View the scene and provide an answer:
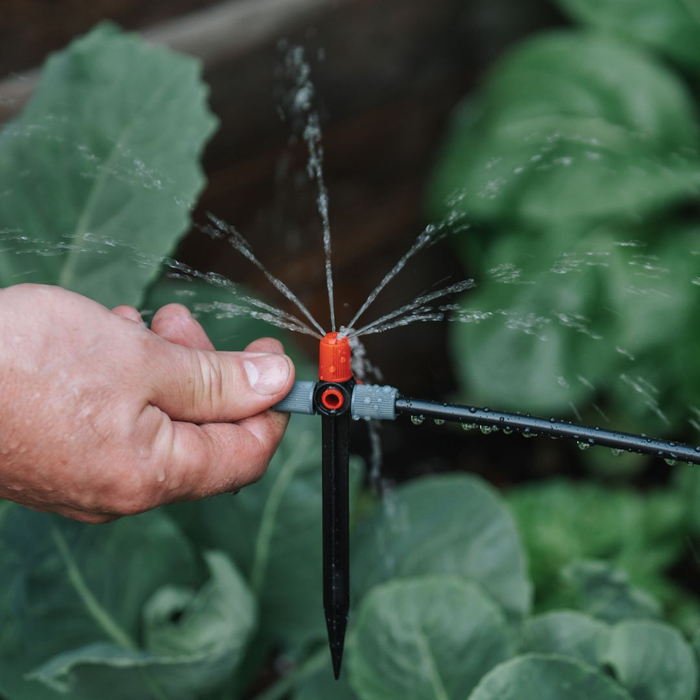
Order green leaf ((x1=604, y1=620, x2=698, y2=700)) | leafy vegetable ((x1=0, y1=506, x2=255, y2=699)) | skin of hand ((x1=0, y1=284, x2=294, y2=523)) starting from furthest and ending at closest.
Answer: leafy vegetable ((x1=0, y1=506, x2=255, y2=699)), green leaf ((x1=604, y1=620, x2=698, y2=700)), skin of hand ((x1=0, y1=284, x2=294, y2=523))

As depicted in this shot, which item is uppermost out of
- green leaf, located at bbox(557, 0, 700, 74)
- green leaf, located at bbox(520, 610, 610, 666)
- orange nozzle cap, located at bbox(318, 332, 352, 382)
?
green leaf, located at bbox(557, 0, 700, 74)

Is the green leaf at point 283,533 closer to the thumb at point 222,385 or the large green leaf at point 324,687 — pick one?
the large green leaf at point 324,687

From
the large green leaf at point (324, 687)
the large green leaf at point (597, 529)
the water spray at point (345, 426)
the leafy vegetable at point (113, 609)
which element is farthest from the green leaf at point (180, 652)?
the large green leaf at point (597, 529)

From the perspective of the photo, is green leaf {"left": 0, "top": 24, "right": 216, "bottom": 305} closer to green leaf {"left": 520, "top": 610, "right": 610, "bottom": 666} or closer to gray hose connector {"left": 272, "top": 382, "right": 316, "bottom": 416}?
gray hose connector {"left": 272, "top": 382, "right": 316, "bottom": 416}

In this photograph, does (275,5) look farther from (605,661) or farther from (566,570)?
(605,661)

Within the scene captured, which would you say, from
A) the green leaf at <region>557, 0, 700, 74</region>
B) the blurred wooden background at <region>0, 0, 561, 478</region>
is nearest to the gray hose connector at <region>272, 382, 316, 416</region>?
the blurred wooden background at <region>0, 0, 561, 478</region>

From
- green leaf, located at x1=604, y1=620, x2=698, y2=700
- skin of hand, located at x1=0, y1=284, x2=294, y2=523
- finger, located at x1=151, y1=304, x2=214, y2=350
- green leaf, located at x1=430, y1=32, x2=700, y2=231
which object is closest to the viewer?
skin of hand, located at x1=0, y1=284, x2=294, y2=523
